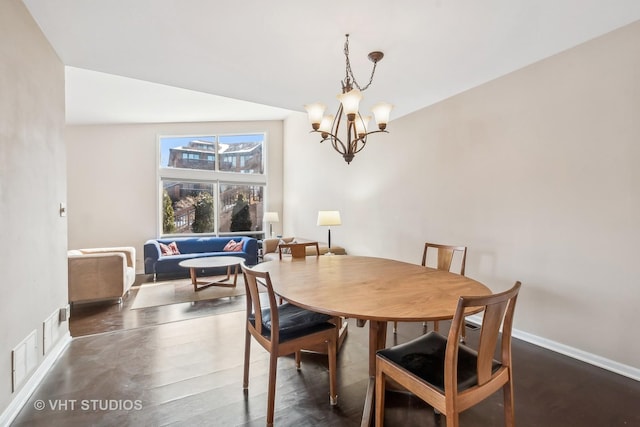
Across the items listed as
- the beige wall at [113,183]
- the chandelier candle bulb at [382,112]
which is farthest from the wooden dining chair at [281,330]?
the beige wall at [113,183]

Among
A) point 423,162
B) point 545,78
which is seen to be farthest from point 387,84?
point 545,78

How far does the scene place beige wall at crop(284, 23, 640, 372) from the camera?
216cm

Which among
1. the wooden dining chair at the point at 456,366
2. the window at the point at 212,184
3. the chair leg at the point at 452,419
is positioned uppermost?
the window at the point at 212,184

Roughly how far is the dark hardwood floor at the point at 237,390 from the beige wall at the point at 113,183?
3.54 m

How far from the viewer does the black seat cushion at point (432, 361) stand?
130cm

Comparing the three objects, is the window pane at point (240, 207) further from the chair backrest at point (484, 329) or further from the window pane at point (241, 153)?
the chair backrest at point (484, 329)

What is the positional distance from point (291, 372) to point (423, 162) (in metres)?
2.80

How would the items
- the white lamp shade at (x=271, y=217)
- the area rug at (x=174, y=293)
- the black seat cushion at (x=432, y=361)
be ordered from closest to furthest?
the black seat cushion at (x=432, y=361) < the area rug at (x=174, y=293) < the white lamp shade at (x=271, y=217)

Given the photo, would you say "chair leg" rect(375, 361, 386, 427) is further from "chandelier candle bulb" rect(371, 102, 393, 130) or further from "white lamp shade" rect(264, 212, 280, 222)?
"white lamp shade" rect(264, 212, 280, 222)

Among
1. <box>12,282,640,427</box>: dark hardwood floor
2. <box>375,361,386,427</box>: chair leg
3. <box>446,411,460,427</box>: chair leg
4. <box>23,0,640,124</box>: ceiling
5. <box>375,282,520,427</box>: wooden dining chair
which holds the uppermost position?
<box>23,0,640,124</box>: ceiling

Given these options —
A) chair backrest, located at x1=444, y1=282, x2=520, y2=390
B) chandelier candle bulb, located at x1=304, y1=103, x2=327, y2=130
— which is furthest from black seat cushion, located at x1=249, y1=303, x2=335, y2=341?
chandelier candle bulb, located at x1=304, y1=103, x2=327, y2=130

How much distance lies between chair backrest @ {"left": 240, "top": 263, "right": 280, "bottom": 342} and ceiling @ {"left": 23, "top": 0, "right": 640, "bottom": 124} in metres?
1.68

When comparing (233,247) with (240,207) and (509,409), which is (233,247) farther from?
(509,409)

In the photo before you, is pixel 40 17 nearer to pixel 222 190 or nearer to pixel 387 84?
pixel 387 84
